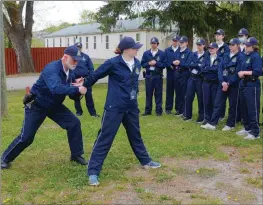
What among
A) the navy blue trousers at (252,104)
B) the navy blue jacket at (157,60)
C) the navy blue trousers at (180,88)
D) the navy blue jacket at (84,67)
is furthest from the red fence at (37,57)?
the navy blue trousers at (252,104)

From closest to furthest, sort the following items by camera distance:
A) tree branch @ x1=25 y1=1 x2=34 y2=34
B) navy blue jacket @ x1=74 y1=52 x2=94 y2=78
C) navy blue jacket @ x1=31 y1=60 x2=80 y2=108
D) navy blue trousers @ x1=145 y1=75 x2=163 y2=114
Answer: navy blue jacket @ x1=31 y1=60 x2=80 y2=108
navy blue jacket @ x1=74 y1=52 x2=94 y2=78
navy blue trousers @ x1=145 y1=75 x2=163 y2=114
tree branch @ x1=25 y1=1 x2=34 y2=34

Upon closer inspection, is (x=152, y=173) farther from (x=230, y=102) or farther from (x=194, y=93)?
(x=194, y=93)

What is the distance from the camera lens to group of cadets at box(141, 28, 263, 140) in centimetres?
798

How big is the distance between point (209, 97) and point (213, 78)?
493 millimetres

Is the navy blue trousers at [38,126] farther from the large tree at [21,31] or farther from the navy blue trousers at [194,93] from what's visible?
the large tree at [21,31]

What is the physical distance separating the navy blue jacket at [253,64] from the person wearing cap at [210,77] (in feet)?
2.41

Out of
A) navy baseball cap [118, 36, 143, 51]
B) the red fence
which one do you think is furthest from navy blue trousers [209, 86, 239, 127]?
the red fence

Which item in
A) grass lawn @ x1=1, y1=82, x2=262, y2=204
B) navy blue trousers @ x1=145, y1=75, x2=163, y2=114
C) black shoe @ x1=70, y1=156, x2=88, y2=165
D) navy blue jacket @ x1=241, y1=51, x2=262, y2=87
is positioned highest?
navy blue jacket @ x1=241, y1=51, x2=262, y2=87

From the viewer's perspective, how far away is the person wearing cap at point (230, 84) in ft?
27.2

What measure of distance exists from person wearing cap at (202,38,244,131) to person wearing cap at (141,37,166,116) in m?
2.03

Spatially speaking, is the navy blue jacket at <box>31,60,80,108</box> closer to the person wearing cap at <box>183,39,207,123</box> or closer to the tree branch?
the person wearing cap at <box>183,39,207,123</box>

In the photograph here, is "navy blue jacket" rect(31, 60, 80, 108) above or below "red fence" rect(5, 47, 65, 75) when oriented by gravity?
above

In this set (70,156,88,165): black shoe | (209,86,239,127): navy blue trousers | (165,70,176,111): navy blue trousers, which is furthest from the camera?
(165,70,176,111): navy blue trousers

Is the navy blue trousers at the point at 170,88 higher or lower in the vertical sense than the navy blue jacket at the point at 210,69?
lower
